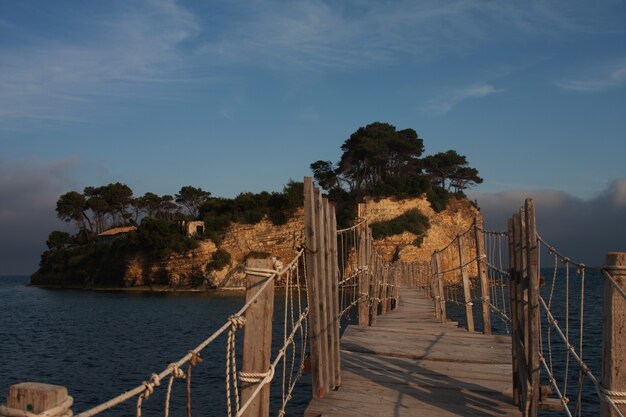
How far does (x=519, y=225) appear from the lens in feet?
14.0

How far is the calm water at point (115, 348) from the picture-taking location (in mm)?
14078

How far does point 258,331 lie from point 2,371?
711 inches

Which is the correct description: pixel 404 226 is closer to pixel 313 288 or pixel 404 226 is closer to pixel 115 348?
pixel 115 348

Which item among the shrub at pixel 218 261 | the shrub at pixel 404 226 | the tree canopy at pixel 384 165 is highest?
the tree canopy at pixel 384 165

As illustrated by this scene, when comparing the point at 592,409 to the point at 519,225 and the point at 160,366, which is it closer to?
the point at 519,225

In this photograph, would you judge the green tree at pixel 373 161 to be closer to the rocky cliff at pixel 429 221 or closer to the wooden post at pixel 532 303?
the rocky cliff at pixel 429 221

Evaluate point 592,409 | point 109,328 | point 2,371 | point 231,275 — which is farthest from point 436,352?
point 231,275

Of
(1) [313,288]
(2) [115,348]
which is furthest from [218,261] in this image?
(1) [313,288]

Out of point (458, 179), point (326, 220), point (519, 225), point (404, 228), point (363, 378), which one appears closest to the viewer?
point (519, 225)

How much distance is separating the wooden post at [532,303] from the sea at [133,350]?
0.26 metres

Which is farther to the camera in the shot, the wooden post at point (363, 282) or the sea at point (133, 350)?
the sea at point (133, 350)

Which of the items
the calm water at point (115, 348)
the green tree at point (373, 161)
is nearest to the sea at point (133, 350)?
the calm water at point (115, 348)

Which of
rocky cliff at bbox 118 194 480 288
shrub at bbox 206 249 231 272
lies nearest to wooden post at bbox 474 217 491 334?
rocky cliff at bbox 118 194 480 288

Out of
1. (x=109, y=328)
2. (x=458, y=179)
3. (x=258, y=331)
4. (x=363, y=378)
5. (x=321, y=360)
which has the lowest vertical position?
(x=109, y=328)
